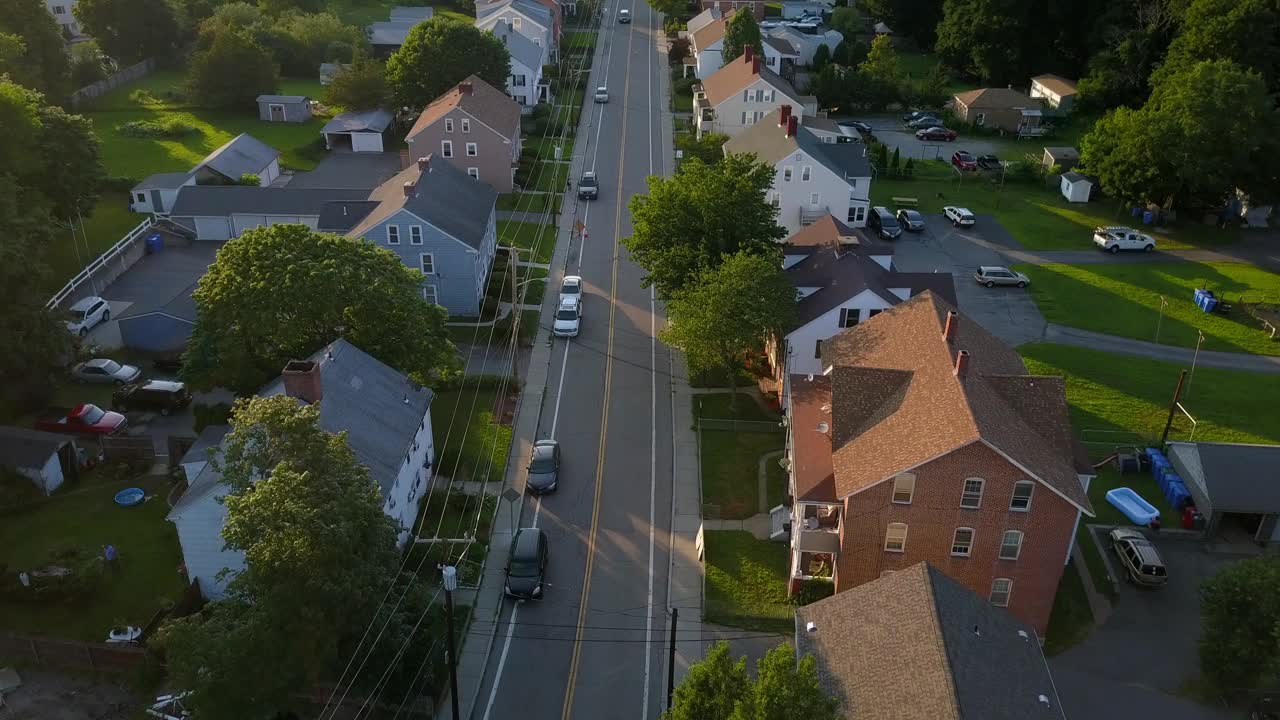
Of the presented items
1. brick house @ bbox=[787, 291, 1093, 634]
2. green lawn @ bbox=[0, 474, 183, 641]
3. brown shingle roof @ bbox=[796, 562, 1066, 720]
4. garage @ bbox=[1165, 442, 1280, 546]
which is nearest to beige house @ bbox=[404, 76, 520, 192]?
green lawn @ bbox=[0, 474, 183, 641]

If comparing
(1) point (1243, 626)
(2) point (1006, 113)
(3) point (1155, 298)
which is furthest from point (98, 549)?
(2) point (1006, 113)

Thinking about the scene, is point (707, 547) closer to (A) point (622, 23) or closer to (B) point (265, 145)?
(B) point (265, 145)

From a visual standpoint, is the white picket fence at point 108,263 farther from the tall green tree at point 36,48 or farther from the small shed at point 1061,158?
the small shed at point 1061,158

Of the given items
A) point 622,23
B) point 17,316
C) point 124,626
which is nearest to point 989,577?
point 124,626

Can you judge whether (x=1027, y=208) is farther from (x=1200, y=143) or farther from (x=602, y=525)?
(x=602, y=525)

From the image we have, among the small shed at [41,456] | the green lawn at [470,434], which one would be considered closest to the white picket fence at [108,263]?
the small shed at [41,456]

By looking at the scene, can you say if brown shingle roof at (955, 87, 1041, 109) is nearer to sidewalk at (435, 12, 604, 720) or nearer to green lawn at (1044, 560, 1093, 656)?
sidewalk at (435, 12, 604, 720)
